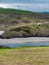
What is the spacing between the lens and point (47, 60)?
15.9m

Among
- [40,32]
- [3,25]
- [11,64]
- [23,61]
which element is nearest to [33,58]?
[23,61]

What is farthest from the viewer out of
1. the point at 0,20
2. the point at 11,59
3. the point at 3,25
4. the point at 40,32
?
the point at 0,20

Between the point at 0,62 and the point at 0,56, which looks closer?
the point at 0,62

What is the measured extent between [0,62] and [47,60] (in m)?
2.51

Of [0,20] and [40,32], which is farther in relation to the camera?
[0,20]

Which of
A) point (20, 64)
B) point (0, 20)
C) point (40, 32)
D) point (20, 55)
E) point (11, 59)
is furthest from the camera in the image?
point (0, 20)

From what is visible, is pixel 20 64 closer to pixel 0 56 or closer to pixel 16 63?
pixel 16 63

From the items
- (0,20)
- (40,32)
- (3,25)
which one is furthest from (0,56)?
(0,20)

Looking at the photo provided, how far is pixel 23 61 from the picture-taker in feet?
51.8

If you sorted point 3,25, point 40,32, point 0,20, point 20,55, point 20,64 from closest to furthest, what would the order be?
point 20,64 → point 20,55 → point 40,32 → point 3,25 → point 0,20

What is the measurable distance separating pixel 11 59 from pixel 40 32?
74.4 meters

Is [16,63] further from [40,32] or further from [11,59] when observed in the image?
[40,32]

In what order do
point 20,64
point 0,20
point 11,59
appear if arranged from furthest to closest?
point 0,20 < point 11,59 < point 20,64

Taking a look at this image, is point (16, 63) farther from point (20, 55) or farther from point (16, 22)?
point (16, 22)
